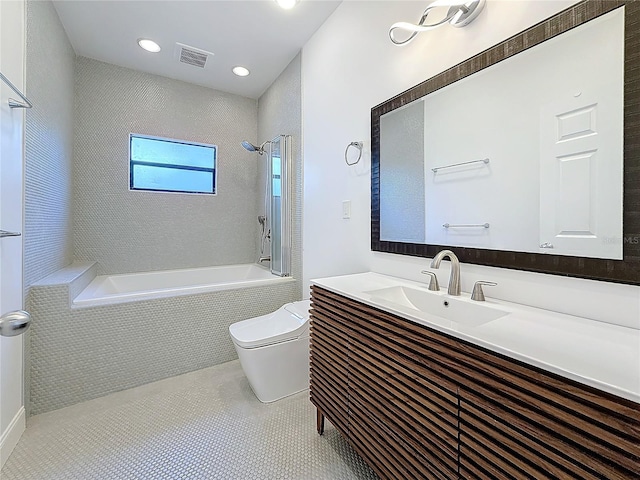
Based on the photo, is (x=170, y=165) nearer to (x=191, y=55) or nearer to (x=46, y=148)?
(x=191, y=55)

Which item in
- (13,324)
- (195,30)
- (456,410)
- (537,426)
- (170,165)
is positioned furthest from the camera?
(170,165)

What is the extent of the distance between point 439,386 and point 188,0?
108 inches

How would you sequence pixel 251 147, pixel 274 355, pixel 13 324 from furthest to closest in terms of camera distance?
pixel 251 147 < pixel 274 355 < pixel 13 324

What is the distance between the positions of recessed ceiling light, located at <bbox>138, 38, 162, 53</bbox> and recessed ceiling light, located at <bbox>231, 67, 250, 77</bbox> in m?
0.68

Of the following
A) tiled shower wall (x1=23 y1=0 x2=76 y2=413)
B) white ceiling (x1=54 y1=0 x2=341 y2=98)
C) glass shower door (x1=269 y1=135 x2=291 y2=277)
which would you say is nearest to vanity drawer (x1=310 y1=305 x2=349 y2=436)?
glass shower door (x1=269 y1=135 x2=291 y2=277)

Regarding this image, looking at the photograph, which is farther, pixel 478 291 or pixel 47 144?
pixel 47 144

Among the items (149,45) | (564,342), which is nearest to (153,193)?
(149,45)

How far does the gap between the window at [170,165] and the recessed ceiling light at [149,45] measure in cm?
85

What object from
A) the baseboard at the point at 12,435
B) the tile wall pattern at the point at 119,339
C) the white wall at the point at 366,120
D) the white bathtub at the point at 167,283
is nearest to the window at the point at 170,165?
the white bathtub at the point at 167,283

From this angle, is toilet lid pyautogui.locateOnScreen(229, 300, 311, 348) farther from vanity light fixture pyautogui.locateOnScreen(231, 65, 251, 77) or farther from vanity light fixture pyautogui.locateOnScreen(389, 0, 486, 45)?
vanity light fixture pyautogui.locateOnScreen(231, 65, 251, 77)

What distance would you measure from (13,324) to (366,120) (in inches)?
76.0

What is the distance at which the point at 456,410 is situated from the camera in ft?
2.63

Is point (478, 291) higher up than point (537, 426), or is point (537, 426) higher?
point (478, 291)

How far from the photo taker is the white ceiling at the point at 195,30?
209 cm
